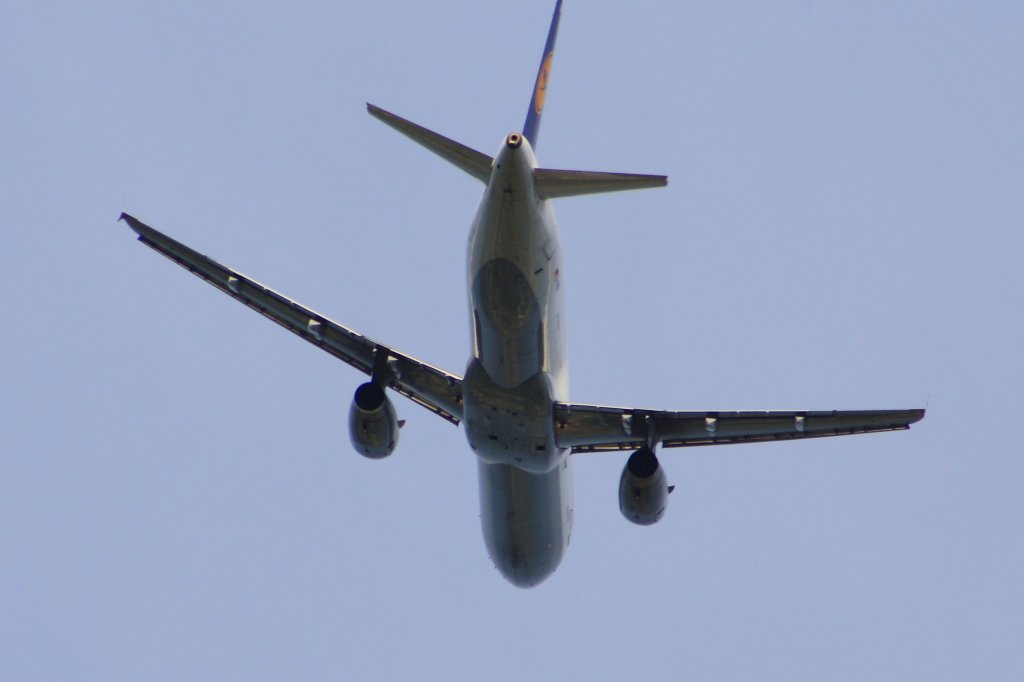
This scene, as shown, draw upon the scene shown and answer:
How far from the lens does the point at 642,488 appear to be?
36562 millimetres

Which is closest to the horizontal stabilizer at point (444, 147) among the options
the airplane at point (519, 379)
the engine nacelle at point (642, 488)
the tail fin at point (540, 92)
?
the airplane at point (519, 379)

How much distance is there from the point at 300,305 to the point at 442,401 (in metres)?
4.11

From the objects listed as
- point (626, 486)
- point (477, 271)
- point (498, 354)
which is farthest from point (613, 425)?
point (477, 271)

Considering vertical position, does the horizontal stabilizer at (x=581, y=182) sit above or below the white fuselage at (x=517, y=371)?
above

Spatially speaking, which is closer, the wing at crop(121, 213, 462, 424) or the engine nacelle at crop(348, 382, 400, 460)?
the wing at crop(121, 213, 462, 424)

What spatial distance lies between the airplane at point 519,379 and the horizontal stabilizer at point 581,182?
32 mm

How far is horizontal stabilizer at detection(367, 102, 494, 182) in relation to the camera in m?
31.3

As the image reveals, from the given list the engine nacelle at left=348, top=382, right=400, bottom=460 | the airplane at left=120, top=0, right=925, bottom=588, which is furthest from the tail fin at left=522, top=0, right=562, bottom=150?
the engine nacelle at left=348, top=382, right=400, bottom=460

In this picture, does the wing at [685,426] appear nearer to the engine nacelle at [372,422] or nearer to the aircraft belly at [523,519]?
the aircraft belly at [523,519]

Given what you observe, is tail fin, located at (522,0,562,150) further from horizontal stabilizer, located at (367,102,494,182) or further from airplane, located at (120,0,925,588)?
horizontal stabilizer, located at (367,102,494,182)

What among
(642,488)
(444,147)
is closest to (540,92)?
(444,147)

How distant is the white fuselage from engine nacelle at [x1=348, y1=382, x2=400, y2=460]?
2283mm

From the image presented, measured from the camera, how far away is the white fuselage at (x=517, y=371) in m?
31.5

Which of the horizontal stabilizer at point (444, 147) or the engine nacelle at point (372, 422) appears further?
the engine nacelle at point (372, 422)
